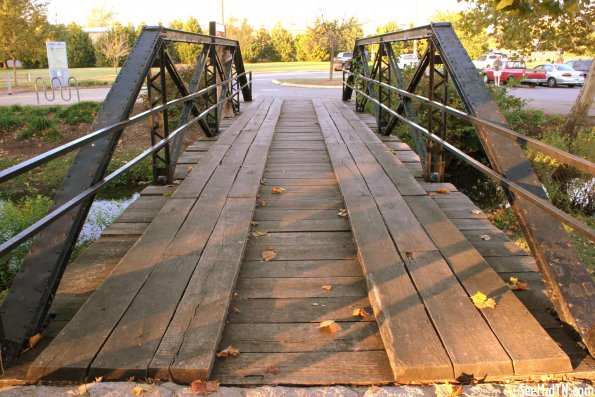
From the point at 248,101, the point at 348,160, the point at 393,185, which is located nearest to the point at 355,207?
the point at 393,185

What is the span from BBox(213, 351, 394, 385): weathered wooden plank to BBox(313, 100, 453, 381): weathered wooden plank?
94 millimetres

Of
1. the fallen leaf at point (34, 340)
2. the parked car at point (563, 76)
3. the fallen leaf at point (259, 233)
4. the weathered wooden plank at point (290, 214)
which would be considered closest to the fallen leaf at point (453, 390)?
the fallen leaf at point (34, 340)

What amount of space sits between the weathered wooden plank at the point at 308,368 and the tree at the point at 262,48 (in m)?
64.2

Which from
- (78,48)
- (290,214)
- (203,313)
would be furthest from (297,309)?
(78,48)

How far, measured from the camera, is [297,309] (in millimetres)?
2949

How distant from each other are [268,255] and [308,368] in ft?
4.29

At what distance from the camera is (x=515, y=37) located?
49.3 ft

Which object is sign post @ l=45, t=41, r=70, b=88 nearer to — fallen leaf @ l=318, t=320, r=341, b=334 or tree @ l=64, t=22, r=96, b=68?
fallen leaf @ l=318, t=320, r=341, b=334

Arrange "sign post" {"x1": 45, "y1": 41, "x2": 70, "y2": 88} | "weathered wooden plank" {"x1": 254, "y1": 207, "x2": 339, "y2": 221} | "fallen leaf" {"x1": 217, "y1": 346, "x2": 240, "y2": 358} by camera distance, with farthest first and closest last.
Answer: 1. "sign post" {"x1": 45, "y1": 41, "x2": 70, "y2": 88}
2. "weathered wooden plank" {"x1": 254, "y1": 207, "x2": 339, "y2": 221}
3. "fallen leaf" {"x1": 217, "y1": 346, "x2": 240, "y2": 358}

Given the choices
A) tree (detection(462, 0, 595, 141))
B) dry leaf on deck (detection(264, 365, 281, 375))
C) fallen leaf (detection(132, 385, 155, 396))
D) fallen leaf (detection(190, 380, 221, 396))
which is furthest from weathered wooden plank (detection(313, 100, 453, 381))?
tree (detection(462, 0, 595, 141))

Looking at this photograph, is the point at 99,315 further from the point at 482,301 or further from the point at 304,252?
the point at 482,301

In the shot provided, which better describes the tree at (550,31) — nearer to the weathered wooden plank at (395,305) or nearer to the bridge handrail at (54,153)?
the weathered wooden plank at (395,305)

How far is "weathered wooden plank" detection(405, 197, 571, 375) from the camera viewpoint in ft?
7.73

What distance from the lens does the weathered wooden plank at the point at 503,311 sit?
236 centimetres
